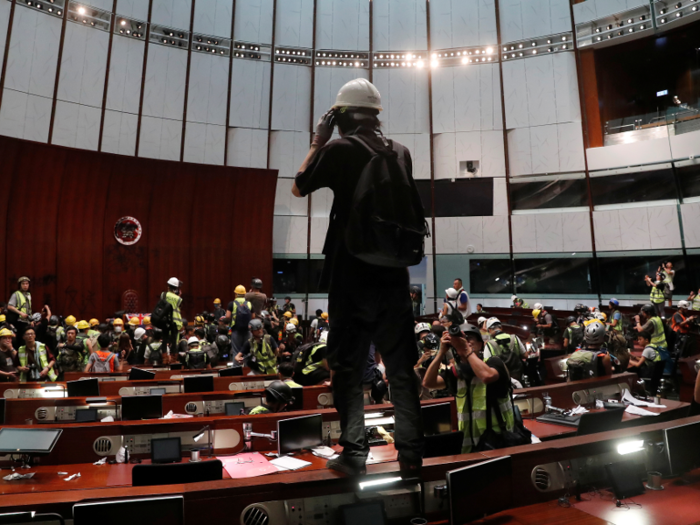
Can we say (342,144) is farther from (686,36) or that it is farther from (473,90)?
(686,36)

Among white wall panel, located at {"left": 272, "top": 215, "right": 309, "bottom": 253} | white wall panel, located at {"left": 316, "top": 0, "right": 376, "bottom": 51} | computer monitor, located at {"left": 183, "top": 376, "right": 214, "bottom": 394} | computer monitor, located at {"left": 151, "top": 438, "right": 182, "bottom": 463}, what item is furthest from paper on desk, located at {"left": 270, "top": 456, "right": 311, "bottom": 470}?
white wall panel, located at {"left": 316, "top": 0, "right": 376, "bottom": 51}

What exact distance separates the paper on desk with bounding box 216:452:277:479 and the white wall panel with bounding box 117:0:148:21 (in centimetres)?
1587

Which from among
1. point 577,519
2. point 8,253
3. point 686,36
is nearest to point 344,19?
point 686,36

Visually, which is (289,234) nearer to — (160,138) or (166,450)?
(160,138)

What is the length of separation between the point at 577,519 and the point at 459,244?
15.7 meters

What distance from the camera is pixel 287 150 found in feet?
59.2

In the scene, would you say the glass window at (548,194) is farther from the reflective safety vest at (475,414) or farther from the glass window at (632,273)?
the reflective safety vest at (475,414)

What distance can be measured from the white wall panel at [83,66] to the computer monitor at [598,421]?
1585 centimetres

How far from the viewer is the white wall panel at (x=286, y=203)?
18.0 m

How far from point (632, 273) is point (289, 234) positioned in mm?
11481

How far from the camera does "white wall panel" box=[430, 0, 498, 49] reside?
58.7 feet

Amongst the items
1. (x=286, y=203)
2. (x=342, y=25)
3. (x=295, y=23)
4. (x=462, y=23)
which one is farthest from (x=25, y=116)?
(x=462, y=23)

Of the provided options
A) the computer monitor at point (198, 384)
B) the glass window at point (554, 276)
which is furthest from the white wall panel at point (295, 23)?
the computer monitor at point (198, 384)

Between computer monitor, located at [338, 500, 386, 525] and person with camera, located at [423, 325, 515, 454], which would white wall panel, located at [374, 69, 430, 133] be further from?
computer monitor, located at [338, 500, 386, 525]
